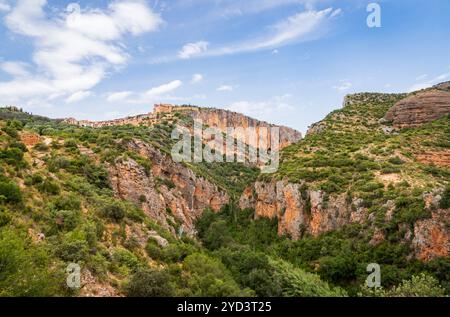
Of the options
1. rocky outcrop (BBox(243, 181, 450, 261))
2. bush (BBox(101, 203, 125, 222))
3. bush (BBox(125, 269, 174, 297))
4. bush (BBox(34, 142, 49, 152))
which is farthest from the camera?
bush (BBox(34, 142, 49, 152))

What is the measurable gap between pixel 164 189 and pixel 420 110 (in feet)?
140

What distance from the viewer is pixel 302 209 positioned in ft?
126

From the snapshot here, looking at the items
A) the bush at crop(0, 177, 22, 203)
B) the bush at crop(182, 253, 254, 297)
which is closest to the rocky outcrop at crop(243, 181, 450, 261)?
the bush at crop(182, 253, 254, 297)

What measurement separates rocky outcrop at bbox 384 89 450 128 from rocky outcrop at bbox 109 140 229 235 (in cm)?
3216

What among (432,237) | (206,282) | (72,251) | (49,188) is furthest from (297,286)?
(49,188)

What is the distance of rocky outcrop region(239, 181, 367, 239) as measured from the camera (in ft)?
110

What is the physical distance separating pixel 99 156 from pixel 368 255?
25049mm

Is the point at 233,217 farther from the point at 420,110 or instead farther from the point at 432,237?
the point at 420,110

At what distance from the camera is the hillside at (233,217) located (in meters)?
15.2

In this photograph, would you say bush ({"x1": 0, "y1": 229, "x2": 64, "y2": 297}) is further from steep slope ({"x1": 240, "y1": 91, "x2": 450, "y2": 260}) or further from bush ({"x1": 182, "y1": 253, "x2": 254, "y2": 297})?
steep slope ({"x1": 240, "y1": 91, "x2": 450, "y2": 260})

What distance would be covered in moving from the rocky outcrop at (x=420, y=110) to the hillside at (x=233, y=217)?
86 cm

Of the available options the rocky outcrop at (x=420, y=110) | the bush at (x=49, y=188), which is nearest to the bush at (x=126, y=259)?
the bush at (x=49, y=188)
